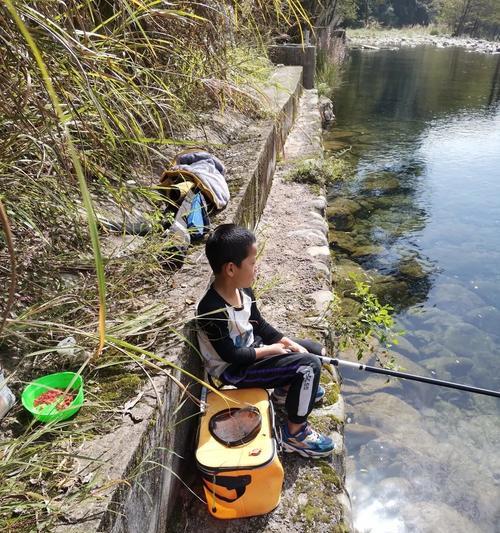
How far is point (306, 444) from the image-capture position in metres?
2.17

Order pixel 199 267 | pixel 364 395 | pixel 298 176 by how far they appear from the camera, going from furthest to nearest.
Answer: pixel 298 176 < pixel 364 395 < pixel 199 267

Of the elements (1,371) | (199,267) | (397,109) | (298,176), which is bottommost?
(397,109)

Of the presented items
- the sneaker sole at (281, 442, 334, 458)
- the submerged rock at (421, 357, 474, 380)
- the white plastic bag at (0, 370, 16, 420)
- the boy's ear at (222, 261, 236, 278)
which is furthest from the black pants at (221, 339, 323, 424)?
the submerged rock at (421, 357, 474, 380)

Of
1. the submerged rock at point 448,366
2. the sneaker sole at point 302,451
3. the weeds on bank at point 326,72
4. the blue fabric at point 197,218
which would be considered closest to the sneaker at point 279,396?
the sneaker sole at point 302,451

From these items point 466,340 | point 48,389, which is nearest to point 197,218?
point 48,389

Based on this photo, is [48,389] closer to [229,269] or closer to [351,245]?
[229,269]

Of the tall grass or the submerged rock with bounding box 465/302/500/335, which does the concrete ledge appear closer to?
the tall grass

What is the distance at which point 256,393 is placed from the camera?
2.15 m

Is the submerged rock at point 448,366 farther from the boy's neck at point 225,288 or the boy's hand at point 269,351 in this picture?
the boy's neck at point 225,288

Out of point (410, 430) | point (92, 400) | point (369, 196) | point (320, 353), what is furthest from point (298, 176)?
point (92, 400)

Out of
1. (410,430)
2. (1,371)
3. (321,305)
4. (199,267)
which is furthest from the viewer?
(410,430)

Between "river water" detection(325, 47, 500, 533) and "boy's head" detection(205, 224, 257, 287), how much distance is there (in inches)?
73.5

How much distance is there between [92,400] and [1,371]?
11.5 inches

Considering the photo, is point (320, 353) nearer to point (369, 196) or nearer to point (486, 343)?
point (486, 343)
